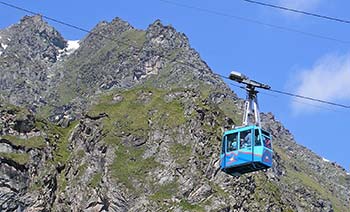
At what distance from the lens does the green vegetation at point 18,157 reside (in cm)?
15404

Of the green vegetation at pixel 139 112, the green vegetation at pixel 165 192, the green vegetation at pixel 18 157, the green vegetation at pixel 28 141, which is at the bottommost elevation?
the green vegetation at pixel 165 192

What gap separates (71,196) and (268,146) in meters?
99.4

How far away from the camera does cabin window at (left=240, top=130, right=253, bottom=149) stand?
57.7m

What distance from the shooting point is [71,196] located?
15262cm

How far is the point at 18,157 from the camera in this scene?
156 m

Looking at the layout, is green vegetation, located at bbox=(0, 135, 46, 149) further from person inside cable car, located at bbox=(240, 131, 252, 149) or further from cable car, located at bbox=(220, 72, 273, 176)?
person inside cable car, located at bbox=(240, 131, 252, 149)

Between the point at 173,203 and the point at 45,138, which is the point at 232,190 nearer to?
the point at 173,203

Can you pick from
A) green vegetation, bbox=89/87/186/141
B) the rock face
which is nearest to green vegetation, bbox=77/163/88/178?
the rock face

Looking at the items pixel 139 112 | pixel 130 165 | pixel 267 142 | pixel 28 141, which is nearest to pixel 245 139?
pixel 267 142

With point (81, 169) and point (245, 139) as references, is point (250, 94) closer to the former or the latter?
point (245, 139)

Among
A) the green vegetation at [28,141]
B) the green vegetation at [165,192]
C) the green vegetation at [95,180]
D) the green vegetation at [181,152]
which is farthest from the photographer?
the green vegetation at [28,141]

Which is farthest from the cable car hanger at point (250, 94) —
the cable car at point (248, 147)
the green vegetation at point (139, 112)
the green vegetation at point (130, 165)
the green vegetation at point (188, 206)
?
the green vegetation at point (139, 112)

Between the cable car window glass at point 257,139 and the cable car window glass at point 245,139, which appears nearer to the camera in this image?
the cable car window glass at point 257,139

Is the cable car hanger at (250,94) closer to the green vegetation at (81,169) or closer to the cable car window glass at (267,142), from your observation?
the cable car window glass at (267,142)
